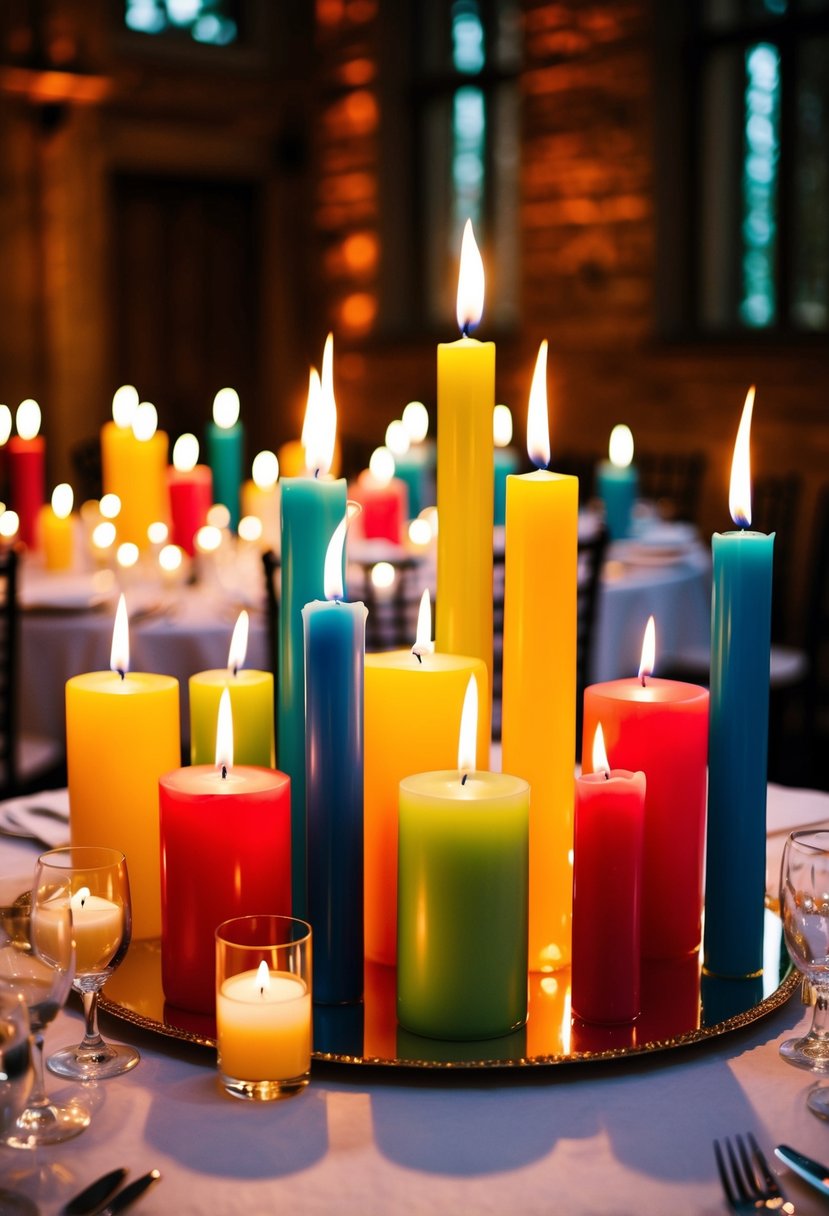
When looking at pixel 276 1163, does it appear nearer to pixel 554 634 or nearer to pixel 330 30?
pixel 554 634

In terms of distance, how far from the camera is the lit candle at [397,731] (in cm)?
92

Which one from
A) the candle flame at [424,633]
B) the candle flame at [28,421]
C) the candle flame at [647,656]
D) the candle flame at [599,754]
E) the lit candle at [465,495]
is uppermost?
the candle flame at [28,421]

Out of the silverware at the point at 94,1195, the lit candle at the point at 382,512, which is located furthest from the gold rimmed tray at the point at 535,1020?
the lit candle at the point at 382,512

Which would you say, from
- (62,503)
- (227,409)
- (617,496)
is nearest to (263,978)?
(227,409)

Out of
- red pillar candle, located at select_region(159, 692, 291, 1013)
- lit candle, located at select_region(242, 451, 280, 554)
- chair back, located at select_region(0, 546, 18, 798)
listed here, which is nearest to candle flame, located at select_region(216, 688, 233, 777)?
red pillar candle, located at select_region(159, 692, 291, 1013)

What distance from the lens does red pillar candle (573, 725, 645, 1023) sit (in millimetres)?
860

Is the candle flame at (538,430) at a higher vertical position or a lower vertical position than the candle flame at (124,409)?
lower

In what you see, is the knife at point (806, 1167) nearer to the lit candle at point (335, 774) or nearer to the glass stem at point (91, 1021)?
the lit candle at point (335, 774)

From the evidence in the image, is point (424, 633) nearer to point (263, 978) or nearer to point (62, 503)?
point (263, 978)

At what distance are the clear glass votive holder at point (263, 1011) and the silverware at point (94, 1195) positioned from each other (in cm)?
10

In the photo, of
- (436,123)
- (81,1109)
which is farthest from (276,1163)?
(436,123)

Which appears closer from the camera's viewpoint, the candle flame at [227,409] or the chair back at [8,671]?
the chair back at [8,671]

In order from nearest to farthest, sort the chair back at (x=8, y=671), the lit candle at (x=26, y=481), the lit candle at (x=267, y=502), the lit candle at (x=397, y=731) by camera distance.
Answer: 1. the lit candle at (x=397, y=731)
2. the chair back at (x=8, y=671)
3. the lit candle at (x=267, y=502)
4. the lit candle at (x=26, y=481)

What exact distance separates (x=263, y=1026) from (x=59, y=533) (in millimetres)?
2480
